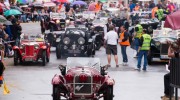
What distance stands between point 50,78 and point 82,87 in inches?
283

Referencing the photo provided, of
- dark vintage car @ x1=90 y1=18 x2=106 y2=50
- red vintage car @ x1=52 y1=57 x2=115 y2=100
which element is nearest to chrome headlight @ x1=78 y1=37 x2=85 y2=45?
dark vintage car @ x1=90 y1=18 x2=106 y2=50

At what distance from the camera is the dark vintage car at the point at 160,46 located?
29.2 m

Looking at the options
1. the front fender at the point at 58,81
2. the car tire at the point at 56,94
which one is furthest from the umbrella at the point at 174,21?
the car tire at the point at 56,94

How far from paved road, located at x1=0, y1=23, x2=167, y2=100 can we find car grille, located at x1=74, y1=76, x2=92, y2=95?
2.36 meters

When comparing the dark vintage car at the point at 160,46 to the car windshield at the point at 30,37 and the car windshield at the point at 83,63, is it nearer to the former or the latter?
the car windshield at the point at 30,37

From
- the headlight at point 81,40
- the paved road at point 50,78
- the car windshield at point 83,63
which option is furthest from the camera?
the headlight at point 81,40

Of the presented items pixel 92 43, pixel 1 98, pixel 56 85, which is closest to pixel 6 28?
pixel 92 43

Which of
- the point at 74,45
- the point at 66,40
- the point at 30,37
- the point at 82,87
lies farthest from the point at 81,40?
the point at 82,87

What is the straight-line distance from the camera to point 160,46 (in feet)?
96.0

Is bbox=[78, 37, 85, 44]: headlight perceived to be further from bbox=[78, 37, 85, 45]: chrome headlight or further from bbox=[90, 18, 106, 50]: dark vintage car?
bbox=[90, 18, 106, 50]: dark vintage car

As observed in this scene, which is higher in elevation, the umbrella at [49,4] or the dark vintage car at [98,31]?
the umbrella at [49,4]

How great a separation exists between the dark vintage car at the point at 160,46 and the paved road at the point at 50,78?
396 mm

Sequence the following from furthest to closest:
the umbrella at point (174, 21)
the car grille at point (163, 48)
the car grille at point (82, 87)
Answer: the car grille at point (163, 48)
the car grille at point (82, 87)
the umbrella at point (174, 21)

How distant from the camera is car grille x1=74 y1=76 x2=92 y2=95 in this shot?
17359mm
